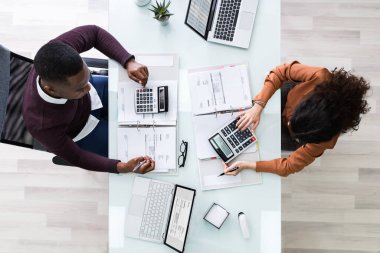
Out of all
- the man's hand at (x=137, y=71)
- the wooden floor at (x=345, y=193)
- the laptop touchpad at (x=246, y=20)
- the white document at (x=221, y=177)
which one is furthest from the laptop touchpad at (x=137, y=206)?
the wooden floor at (x=345, y=193)

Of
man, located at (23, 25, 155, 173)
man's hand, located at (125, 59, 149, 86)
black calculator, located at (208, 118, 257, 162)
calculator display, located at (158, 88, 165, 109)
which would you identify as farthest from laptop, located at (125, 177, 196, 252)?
man's hand, located at (125, 59, 149, 86)

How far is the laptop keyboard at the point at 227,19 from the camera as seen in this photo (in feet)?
5.59

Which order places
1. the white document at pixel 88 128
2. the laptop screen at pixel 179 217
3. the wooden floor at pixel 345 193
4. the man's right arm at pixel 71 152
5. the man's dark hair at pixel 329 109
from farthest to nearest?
the wooden floor at pixel 345 193, the white document at pixel 88 128, the laptop screen at pixel 179 217, the man's right arm at pixel 71 152, the man's dark hair at pixel 329 109

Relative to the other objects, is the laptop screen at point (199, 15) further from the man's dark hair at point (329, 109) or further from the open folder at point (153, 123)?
the man's dark hair at point (329, 109)

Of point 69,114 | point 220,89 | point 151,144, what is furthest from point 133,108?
point 220,89

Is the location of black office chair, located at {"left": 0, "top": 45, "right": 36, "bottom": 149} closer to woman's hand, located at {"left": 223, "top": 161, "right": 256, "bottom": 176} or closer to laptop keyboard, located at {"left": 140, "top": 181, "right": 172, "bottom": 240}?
laptop keyboard, located at {"left": 140, "top": 181, "right": 172, "bottom": 240}

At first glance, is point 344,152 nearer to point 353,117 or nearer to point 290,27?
point 290,27

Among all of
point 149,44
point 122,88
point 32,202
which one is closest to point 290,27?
point 149,44

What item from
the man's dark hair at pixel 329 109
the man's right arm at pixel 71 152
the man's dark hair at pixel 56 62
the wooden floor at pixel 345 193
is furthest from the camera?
the wooden floor at pixel 345 193

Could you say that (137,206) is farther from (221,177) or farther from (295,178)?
(295,178)

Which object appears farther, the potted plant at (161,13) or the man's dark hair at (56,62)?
the potted plant at (161,13)

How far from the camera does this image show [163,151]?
168 cm

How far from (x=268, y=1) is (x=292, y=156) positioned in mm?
689

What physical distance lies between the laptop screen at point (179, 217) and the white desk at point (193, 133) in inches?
1.7
